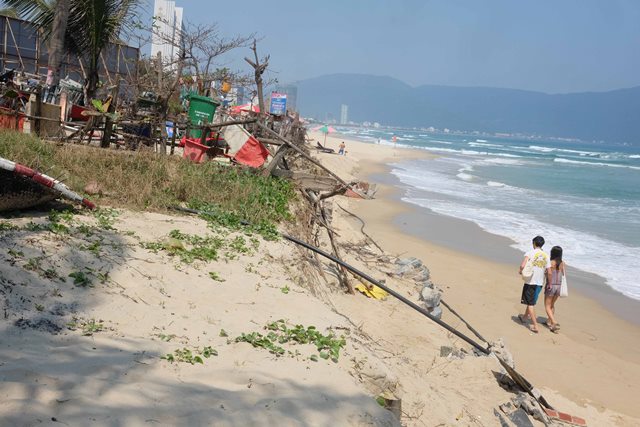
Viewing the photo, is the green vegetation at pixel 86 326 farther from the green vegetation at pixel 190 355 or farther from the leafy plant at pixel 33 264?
the leafy plant at pixel 33 264

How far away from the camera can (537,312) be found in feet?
33.6

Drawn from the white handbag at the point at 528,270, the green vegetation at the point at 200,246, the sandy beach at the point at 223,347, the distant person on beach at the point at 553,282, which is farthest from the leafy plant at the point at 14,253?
the distant person on beach at the point at 553,282

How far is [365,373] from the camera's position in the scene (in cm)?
429

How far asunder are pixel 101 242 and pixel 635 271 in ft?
41.2

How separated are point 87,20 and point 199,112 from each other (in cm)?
367

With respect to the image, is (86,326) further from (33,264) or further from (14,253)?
(14,253)

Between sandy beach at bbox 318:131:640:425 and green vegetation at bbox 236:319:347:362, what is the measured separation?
412 cm

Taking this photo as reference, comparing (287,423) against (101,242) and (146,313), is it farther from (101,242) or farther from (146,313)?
(101,242)

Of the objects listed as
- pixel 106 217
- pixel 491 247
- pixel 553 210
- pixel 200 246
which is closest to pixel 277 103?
pixel 491 247

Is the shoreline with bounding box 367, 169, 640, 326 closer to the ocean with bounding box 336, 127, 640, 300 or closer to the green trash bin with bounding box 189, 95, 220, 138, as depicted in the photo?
the ocean with bounding box 336, 127, 640, 300

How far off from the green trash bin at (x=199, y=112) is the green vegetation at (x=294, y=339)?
23.0 ft

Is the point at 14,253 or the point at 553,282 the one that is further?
the point at 553,282

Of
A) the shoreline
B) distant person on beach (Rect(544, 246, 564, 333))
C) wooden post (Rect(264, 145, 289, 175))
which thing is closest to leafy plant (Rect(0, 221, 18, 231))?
wooden post (Rect(264, 145, 289, 175))

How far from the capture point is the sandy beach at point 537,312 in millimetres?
7645
